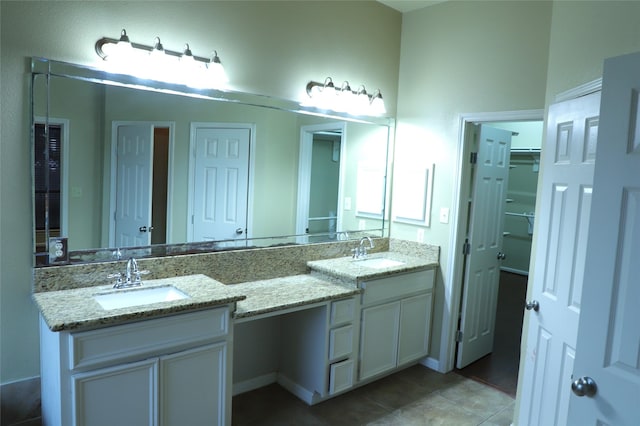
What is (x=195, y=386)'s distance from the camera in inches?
83.7

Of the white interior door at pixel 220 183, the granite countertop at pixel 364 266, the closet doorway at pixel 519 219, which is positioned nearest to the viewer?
the white interior door at pixel 220 183

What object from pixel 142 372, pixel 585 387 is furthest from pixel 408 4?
pixel 142 372

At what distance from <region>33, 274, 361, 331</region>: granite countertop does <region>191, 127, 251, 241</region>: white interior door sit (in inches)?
13.4

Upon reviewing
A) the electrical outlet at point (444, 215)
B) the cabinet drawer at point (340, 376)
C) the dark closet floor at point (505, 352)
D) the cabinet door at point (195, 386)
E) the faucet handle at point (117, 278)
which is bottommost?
the dark closet floor at point (505, 352)

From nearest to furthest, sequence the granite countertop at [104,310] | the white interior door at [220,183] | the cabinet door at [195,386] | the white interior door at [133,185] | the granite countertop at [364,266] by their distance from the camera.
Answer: the granite countertop at [104,310] → the cabinet door at [195,386] → the white interior door at [133,185] → the white interior door at [220,183] → the granite countertop at [364,266]

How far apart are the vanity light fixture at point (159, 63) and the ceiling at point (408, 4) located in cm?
161

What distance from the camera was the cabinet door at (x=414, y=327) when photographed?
3250mm

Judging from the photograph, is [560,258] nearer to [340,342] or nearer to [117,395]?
[340,342]

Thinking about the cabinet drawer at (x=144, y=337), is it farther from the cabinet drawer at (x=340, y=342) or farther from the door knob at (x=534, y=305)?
the door knob at (x=534, y=305)

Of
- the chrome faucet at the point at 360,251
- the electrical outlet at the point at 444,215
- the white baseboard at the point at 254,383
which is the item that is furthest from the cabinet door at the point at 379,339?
the electrical outlet at the point at 444,215

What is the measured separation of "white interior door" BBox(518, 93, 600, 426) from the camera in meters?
1.82

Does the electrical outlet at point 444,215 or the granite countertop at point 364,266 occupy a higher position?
the electrical outlet at point 444,215

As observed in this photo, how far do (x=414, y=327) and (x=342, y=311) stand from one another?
85 cm

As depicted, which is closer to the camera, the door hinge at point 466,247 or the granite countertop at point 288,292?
the granite countertop at point 288,292
